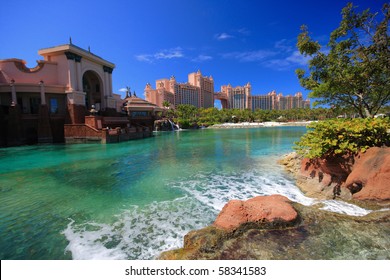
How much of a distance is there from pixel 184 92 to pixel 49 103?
312 feet

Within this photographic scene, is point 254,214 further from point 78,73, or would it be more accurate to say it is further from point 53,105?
point 78,73

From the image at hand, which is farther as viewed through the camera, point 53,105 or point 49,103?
point 53,105

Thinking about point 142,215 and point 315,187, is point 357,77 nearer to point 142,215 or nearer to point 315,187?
point 315,187

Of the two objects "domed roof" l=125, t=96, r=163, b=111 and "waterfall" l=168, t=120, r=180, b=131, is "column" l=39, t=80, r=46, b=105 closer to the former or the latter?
"domed roof" l=125, t=96, r=163, b=111

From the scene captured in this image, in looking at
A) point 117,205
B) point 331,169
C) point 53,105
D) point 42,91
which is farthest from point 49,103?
point 331,169

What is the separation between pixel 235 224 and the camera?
11.8 feet

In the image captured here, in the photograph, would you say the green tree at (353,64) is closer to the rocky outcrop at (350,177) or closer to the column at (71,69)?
the rocky outcrop at (350,177)

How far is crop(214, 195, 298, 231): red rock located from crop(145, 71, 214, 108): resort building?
100133 mm

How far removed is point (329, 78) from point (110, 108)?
34.0 metres

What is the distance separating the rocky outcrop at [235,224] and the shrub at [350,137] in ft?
11.2

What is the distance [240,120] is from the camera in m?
94.6

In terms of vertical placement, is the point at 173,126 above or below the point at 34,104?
below

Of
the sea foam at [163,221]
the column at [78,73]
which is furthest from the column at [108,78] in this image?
the sea foam at [163,221]

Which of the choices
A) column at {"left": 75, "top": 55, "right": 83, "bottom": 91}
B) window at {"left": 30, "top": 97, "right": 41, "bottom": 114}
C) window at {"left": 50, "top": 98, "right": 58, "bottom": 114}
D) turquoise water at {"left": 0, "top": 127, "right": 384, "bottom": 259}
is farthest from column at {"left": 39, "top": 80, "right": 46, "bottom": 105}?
turquoise water at {"left": 0, "top": 127, "right": 384, "bottom": 259}
